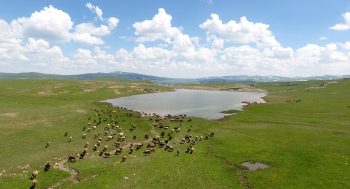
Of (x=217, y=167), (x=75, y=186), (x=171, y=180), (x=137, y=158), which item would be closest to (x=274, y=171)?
(x=217, y=167)

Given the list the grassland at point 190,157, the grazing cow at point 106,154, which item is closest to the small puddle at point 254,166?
the grassland at point 190,157

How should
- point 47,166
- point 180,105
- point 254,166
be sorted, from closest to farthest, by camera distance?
point 47,166, point 254,166, point 180,105

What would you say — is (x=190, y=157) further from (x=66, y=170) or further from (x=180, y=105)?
(x=180, y=105)

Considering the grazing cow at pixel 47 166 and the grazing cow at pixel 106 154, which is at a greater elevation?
the grazing cow at pixel 47 166

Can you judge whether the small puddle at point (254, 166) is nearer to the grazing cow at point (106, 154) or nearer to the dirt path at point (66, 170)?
the grazing cow at point (106, 154)

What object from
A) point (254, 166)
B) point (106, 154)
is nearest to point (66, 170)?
point (106, 154)

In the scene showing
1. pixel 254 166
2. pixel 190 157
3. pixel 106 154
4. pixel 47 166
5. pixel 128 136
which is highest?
pixel 47 166

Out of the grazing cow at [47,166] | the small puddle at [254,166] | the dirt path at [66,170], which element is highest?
the grazing cow at [47,166]

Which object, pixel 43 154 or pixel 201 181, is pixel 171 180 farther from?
pixel 43 154
